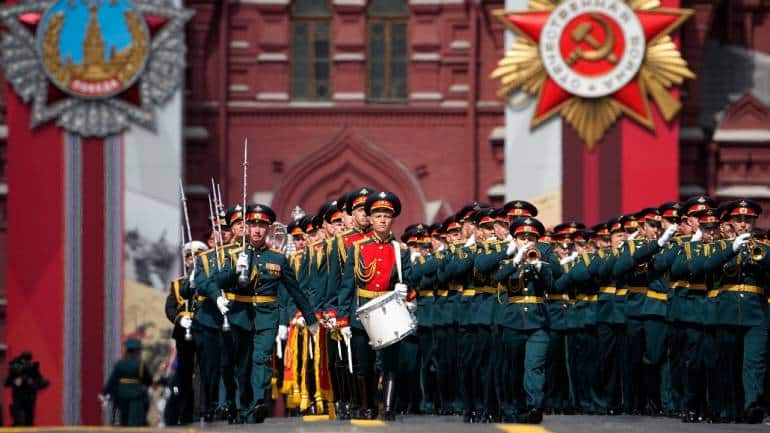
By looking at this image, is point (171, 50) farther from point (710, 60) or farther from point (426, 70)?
point (710, 60)

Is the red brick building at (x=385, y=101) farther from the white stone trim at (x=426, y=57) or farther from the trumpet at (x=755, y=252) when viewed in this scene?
the trumpet at (x=755, y=252)

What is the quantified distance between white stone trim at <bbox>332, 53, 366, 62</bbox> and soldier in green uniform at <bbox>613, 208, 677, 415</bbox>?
11.8 m

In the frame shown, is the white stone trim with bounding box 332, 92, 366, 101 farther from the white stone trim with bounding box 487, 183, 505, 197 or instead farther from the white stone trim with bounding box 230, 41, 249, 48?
the white stone trim with bounding box 487, 183, 505, 197

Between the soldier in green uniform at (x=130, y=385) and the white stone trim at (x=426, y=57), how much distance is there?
35.7ft

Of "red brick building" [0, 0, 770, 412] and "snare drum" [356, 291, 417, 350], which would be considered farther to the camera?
"red brick building" [0, 0, 770, 412]

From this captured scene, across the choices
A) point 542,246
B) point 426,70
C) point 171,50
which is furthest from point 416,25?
point 542,246

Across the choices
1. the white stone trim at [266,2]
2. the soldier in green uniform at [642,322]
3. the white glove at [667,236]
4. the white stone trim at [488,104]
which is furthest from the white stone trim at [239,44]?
the white glove at [667,236]

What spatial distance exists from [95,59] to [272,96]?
113 inches

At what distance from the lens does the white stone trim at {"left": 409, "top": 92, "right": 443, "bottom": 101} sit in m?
28.1

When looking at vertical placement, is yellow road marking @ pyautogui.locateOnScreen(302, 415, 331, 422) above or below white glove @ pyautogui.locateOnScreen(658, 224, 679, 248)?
below

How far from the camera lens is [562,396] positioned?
57.3 feet

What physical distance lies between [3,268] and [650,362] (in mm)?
13921

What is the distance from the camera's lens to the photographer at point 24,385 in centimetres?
2422

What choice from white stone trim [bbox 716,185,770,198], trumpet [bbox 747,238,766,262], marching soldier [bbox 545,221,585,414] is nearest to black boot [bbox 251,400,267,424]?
marching soldier [bbox 545,221,585,414]
